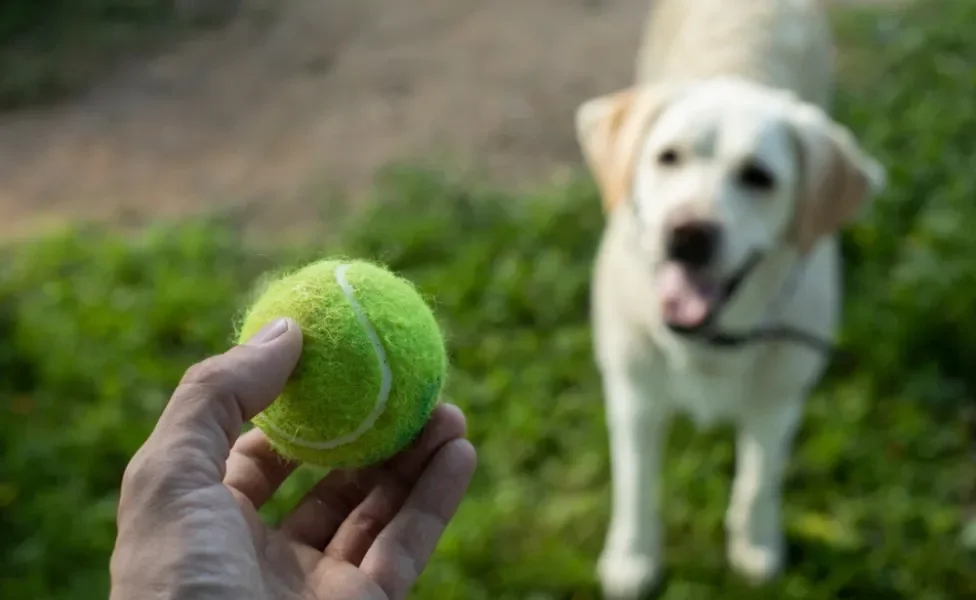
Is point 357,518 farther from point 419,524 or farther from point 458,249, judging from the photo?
point 458,249

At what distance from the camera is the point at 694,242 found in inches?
63.9

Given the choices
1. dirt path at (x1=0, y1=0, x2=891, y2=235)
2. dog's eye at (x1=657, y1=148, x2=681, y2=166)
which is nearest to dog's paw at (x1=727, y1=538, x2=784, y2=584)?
dog's eye at (x1=657, y1=148, x2=681, y2=166)

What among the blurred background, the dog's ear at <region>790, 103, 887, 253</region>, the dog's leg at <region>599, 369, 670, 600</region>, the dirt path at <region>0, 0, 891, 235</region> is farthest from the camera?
the dirt path at <region>0, 0, 891, 235</region>

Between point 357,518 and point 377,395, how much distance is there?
325mm

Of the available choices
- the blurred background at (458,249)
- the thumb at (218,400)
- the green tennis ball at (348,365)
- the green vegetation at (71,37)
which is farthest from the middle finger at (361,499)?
the green vegetation at (71,37)

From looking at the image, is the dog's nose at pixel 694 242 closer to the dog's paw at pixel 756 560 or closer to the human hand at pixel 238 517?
the human hand at pixel 238 517

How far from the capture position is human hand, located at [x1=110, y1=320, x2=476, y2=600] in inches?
40.9

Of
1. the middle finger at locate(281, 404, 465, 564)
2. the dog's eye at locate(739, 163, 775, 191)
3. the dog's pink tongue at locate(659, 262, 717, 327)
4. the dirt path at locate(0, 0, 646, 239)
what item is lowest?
the dirt path at locate(0, 0, 646, 239)

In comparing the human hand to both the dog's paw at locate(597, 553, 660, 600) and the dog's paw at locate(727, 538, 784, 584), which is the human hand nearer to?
the dog's paw at locate(597, 553, 660, 600)

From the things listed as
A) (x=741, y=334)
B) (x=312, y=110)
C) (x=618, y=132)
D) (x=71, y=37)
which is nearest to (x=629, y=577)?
(x=741, y=334)

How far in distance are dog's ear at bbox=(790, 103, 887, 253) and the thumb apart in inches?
42.6

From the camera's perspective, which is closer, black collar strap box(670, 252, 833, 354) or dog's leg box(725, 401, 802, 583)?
black collar strap box(670, 252, 833, 354)

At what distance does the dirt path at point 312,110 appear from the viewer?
3166 millimetres

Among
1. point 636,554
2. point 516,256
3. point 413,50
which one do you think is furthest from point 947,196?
point 413,50
